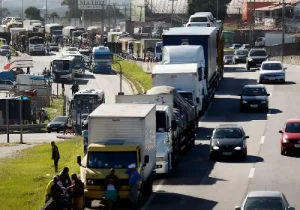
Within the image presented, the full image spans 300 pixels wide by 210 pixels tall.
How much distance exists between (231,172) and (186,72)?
14.3 m

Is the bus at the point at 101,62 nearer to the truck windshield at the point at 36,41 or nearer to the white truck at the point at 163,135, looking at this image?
the truck windshield at the point at 36,41

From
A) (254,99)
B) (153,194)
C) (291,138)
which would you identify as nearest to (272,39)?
(254,99)

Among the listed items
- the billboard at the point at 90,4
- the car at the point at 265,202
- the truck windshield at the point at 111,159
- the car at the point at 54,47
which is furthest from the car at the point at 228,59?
the car at the point at 265,202

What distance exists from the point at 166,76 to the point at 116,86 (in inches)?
1645

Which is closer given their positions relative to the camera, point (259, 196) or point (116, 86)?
point (259, 196)

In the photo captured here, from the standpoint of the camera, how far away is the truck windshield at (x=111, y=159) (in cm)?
3072

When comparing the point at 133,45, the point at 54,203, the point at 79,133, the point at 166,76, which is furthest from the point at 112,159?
the point at 133,45

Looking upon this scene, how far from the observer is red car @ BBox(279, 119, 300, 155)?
41594 millimetres

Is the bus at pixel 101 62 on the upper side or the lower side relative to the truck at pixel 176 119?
lower

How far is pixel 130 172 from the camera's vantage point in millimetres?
30000

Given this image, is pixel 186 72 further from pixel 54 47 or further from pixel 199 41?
pixel 54 47

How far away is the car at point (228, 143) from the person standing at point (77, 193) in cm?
1219

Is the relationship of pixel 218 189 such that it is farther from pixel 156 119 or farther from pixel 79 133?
pixel 79 133

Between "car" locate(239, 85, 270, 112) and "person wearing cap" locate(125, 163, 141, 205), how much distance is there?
Answer: 90.6 feet
